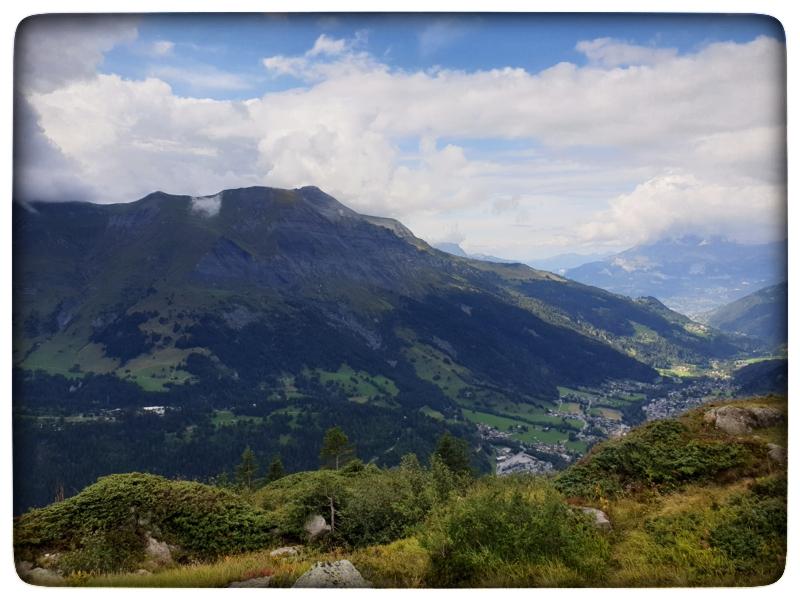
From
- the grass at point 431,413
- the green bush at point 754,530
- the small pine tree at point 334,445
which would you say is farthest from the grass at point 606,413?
the green bush at point 754,530

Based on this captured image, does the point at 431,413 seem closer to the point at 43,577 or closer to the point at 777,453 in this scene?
the point at 777,453


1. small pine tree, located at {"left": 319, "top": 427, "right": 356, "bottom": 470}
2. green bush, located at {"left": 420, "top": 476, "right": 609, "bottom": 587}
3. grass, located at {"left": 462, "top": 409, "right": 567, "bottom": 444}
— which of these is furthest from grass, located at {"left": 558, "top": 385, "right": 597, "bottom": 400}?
green bush, located at {"left": 420, "top": 476, "right": 609, "bottom": 587}

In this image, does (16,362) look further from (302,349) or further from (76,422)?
(302,349)

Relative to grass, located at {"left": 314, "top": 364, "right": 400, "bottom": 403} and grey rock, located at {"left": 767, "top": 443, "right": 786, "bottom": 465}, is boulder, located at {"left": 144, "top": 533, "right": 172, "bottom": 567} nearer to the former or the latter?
grey rock, located at {"left": 767, "top": 443, "right": 786, "bottom": 465}

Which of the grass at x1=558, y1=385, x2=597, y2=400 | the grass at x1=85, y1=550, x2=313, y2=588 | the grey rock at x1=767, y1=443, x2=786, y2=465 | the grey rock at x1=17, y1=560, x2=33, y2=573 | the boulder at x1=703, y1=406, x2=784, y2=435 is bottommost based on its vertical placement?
the grass at x1=558, y1=385, x2=597, y2=400

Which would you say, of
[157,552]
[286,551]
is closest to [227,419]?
[157,552]

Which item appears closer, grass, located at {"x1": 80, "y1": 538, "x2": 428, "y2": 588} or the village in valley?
grass, located at {"x1": 80, "y1": 538, "x2": 428, "y2": 588}

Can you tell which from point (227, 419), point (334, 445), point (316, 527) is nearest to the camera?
point (316, 527)
